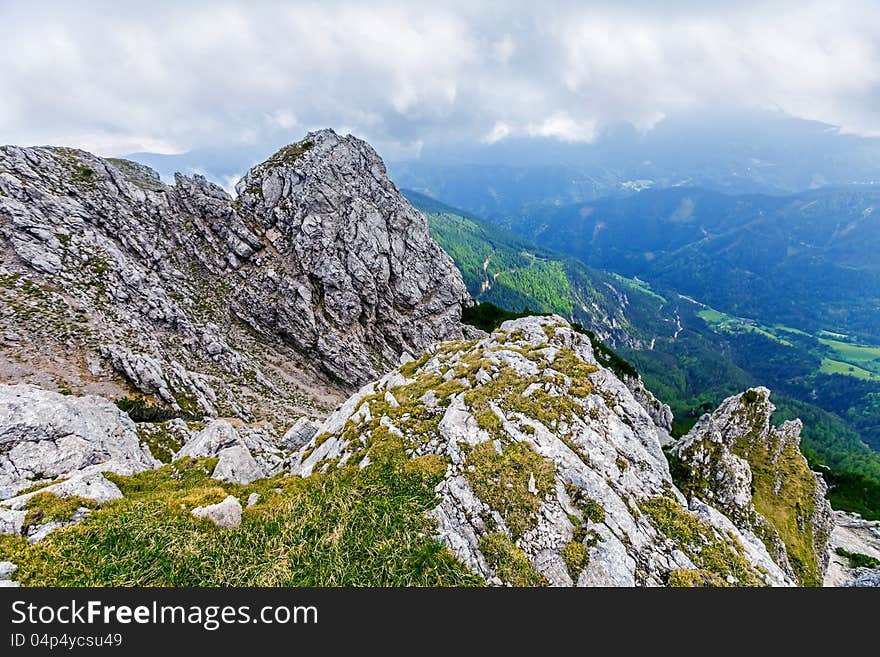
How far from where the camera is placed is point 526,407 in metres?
18.6

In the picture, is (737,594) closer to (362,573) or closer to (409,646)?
(409,646)

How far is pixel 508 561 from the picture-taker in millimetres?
11305

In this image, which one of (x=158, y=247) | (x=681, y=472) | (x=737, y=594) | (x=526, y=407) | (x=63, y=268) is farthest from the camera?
(x=158, y=247)

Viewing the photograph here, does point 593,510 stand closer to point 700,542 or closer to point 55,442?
point 700,542

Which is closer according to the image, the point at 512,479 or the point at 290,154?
the point at 512,479

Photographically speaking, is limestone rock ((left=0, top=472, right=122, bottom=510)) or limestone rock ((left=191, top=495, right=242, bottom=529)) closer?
limestone rock ((left=191, top=495, right=242, bottom=529))

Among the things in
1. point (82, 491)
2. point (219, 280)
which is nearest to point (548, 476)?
point (82, 491)

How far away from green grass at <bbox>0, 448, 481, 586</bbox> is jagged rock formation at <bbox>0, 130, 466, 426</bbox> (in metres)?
38.3

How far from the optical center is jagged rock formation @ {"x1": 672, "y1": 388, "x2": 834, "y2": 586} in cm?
2789

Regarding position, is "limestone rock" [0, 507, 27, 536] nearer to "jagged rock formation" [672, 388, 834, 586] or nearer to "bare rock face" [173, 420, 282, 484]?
"bare rock face" [173, 420, 282, 484]

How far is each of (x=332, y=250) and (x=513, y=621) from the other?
266ft

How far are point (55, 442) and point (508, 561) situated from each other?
26768mm

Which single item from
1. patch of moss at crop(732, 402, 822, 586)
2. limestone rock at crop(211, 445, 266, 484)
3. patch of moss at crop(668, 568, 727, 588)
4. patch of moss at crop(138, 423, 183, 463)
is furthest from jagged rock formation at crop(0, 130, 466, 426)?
patch of moss at crop(732, 402, 822, 586)

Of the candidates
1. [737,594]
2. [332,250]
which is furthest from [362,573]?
[332,250]
